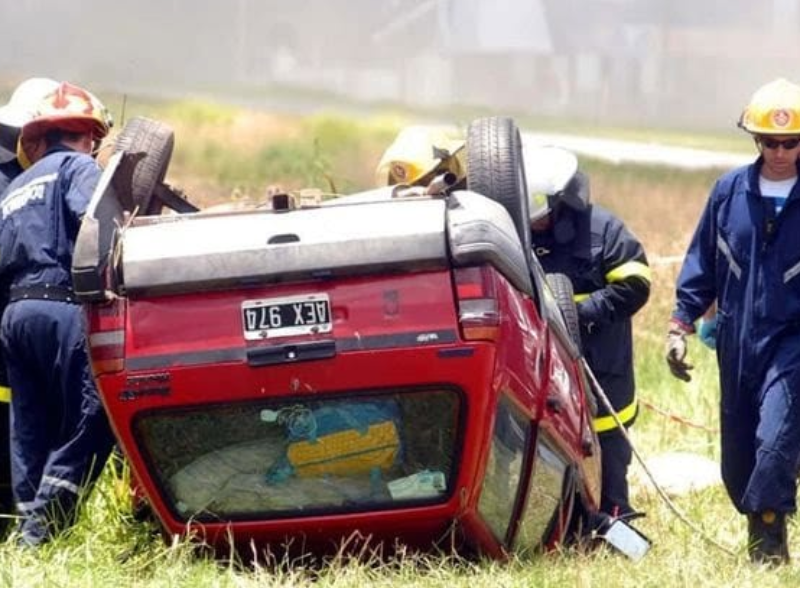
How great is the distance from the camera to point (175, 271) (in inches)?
225

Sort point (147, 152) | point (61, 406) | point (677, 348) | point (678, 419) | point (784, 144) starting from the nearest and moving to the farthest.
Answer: point (61, 406) → point (147, 152) → point (784, 144) → point (677, 348) → point (678, 419)

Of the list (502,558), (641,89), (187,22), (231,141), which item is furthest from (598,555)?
(641,89)

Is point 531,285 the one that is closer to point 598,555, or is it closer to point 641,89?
point 598,555

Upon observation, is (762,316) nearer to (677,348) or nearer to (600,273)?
(677,348)

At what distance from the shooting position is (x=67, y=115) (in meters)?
7.27

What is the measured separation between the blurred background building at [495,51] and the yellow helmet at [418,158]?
14.5 meters

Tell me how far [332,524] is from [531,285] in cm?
97

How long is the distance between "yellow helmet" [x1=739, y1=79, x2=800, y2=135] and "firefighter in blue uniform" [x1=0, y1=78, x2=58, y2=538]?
2590 mm

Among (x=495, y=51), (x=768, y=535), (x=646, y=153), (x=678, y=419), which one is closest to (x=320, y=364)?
(x=768, y=535)

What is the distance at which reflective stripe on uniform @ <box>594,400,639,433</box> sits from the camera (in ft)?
26.5

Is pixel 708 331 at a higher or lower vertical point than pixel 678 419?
→ higher

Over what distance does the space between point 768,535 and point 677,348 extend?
2.74 ft

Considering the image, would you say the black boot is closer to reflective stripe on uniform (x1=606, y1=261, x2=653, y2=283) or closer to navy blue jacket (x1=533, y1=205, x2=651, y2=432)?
navy blue jacket (x1=533, y1=205, x2=651, y2=432)

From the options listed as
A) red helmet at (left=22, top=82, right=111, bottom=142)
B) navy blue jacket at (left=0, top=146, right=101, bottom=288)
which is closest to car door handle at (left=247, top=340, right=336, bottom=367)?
navy blue jacket at (left=0, top=146, right=101, bottom=288)
